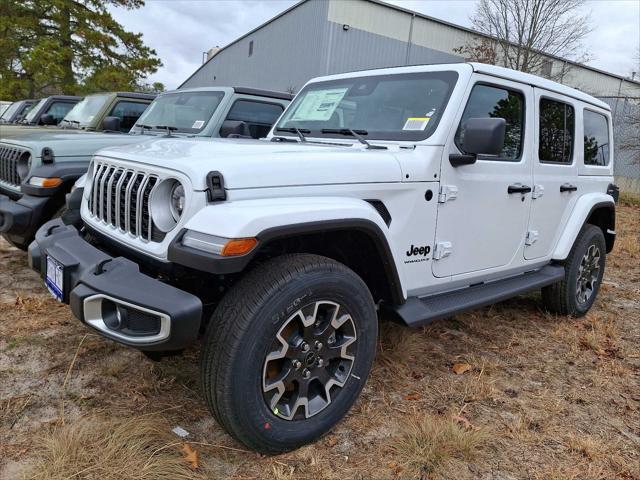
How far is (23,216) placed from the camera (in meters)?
3.91

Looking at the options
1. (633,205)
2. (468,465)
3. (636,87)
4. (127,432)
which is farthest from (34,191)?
(636,87)

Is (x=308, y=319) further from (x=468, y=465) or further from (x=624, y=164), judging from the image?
(x=624, y=164)

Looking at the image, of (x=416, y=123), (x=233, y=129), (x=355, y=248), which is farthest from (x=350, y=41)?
(x=355, y=248)

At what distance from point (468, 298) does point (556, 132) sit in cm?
165

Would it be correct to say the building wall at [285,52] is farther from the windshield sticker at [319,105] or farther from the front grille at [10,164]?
the windshield sticker at [319,105]

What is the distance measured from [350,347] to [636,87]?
100 ft

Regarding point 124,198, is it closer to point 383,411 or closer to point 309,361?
point 309,361

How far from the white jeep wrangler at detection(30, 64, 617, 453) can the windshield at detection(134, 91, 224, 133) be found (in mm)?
2030

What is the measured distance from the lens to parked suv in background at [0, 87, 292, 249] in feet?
13.3

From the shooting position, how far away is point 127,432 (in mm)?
2266

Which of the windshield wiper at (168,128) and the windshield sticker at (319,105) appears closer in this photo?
the windshield sticker at (319,105)

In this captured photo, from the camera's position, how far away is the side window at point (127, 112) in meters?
6.77

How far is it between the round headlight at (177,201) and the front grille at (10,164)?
9.94ft

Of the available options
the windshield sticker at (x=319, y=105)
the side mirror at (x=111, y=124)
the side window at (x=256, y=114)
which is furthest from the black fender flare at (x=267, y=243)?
the side mirror at (x=111, y=124)
